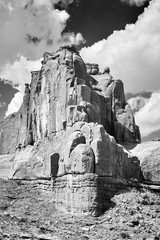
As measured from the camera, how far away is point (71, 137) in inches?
2042

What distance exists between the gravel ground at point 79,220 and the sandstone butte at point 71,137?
5.08 ft

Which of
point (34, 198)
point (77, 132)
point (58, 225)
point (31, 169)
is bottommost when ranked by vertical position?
point (58, 225)

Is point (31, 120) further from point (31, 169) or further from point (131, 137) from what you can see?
point (131, 137)

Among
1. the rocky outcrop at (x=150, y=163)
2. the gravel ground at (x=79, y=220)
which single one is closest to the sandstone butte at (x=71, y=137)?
the rocky outcrop at (x=150, y=163)

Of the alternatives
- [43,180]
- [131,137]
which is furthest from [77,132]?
[131,137]

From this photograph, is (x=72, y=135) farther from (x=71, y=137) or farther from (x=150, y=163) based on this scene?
(x=150, y=163)

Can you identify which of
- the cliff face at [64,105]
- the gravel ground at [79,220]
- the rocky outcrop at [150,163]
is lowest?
the gravel ground at [79,220]

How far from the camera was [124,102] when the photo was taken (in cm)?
8938

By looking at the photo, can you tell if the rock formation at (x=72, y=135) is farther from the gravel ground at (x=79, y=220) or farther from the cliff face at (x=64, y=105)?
the gravel ground at (x=79, y=220)

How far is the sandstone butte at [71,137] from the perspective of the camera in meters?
47.9

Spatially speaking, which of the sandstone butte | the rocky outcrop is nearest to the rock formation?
the sandstone butte

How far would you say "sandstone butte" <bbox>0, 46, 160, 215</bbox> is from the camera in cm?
4791

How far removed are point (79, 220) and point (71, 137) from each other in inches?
476

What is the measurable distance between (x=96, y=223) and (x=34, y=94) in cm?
3642
